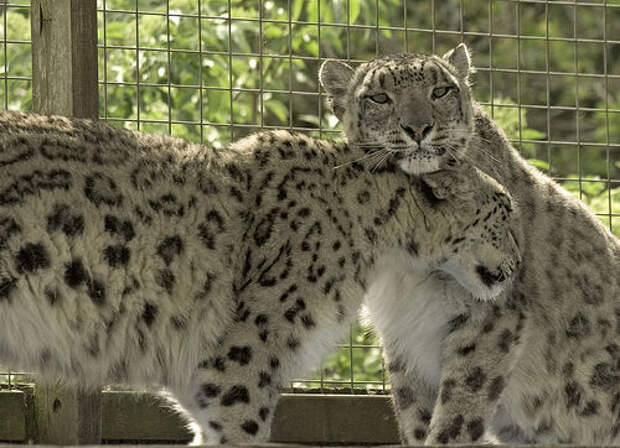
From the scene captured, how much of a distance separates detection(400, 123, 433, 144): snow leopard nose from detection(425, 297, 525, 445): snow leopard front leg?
83 centimetres

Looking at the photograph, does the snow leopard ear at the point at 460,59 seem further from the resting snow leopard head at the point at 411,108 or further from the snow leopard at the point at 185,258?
the snow leopard at the point at 185,258

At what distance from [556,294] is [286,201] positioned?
5.66 ft

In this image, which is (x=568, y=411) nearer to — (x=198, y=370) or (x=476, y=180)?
(x=476, y=180)

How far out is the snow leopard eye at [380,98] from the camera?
25.9ft

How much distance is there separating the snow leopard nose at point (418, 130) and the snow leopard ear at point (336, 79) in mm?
792

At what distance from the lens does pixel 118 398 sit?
861cm

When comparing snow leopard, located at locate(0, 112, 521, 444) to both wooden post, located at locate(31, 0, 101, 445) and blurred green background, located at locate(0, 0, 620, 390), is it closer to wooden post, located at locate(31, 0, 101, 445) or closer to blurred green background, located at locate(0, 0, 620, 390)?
wooden post, located at locate(31, 0, 101, 445)

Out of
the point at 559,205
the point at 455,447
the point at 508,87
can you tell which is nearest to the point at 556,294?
the point at 559,205

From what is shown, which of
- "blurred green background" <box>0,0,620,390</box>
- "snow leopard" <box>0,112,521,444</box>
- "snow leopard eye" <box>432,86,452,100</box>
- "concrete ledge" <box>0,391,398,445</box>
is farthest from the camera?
"blurred green background" <box>0,0,620,390</box>

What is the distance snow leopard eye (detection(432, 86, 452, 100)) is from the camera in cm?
789

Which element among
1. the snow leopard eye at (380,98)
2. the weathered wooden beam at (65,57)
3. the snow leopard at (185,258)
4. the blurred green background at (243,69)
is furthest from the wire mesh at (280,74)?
the snow leopard at (185,258)

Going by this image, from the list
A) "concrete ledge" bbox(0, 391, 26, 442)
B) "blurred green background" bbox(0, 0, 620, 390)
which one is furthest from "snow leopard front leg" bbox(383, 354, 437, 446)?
"concrete ledge" bbox(0, 391, 26, 442)

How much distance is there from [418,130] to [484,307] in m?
0.89

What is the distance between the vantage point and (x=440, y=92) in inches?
312
